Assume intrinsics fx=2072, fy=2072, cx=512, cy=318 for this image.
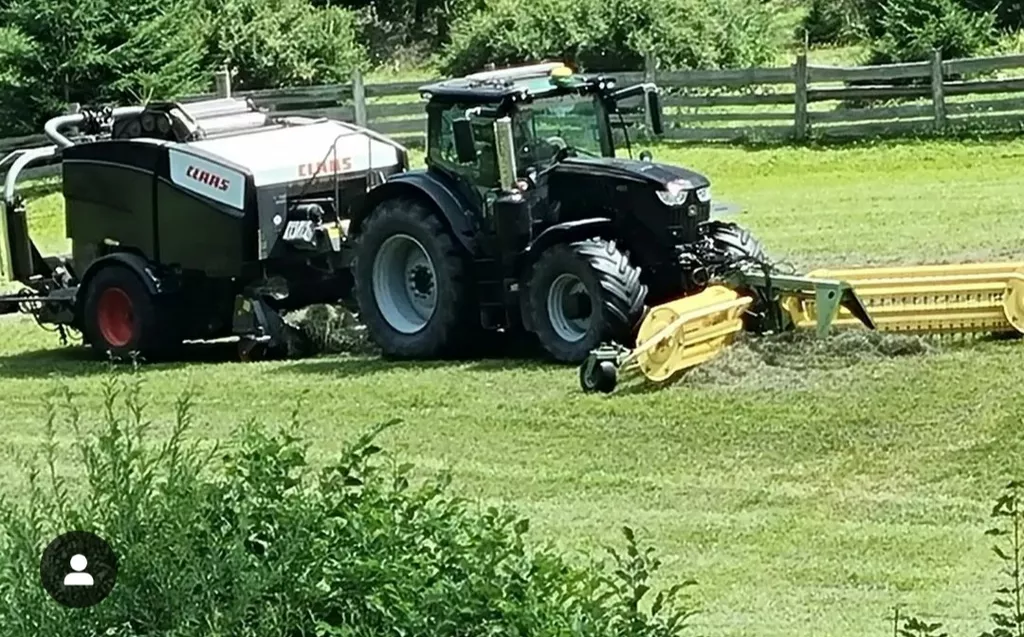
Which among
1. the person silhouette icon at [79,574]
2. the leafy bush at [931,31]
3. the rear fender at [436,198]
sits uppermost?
the leafy bush at [931,31]

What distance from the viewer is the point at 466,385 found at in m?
13.8

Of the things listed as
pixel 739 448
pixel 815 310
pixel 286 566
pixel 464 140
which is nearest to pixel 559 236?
pixel 464 140

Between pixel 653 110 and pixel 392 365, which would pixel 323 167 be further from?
pixel 653 110

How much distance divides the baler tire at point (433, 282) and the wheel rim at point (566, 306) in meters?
0.88

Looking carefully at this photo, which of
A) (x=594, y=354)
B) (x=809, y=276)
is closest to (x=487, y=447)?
(x=594, y=354)

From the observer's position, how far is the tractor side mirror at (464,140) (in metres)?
14.6

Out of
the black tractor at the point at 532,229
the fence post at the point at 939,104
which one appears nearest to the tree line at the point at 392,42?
the fence post at the point at 939,104

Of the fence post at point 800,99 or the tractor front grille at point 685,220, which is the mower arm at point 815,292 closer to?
the tractor front grille at point 685,220

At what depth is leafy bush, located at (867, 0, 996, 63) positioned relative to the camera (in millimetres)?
31344

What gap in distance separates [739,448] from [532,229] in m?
3.46

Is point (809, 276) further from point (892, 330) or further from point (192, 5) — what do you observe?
point (192, 5)

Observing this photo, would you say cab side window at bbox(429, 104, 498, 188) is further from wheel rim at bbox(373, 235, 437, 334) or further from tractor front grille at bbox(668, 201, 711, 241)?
tractor front grille at bbox(668, 201, 711, 241)

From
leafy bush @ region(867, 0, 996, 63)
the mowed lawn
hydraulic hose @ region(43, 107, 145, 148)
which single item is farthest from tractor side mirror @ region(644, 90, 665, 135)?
leafy bush @ region(867, 0, 996, 63)

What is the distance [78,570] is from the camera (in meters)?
5.54
